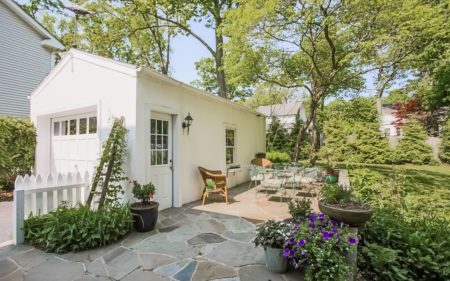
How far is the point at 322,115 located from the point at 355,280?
1625cm

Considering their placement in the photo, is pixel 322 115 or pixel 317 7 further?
pixel 322 115

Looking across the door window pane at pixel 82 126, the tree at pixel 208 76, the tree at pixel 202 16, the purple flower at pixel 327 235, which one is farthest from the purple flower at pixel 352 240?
the tree at pixel 208 76

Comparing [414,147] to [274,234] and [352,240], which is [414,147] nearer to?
[352,240]

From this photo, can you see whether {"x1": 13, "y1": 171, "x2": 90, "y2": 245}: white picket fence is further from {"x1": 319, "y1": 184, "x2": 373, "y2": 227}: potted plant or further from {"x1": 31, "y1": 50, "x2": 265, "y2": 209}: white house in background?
{"x1": 319, "y1": 184, "x2": 373, "y2": 227}: potted plant

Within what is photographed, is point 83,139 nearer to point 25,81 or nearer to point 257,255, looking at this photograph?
Answer: point 257,255

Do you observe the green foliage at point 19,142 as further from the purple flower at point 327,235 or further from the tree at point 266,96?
the tree at point 266,96

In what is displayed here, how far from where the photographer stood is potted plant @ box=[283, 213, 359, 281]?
2.51 metres

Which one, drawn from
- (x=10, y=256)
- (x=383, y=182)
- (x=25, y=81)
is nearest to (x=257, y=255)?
(x=383, y=182)

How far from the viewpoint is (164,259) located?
11.3 feet

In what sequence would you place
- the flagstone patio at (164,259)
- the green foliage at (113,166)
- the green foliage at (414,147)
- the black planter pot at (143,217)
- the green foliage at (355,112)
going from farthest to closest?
1. the green foliage at (355,112)
2. the green foliage at (414,147)
3. the green foliage at (113,166)
4. the black planter pot at (143,217)
5. the flagstone patio at (164,259)

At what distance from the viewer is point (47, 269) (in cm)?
317

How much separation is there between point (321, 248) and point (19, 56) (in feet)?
43.2

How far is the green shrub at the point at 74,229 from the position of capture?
3.70 metres

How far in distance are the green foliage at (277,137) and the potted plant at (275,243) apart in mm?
13790
